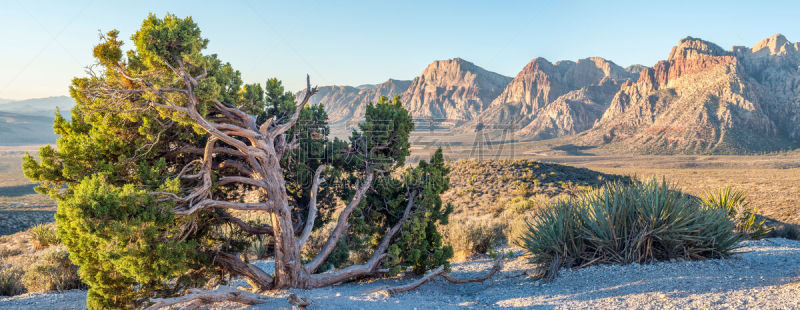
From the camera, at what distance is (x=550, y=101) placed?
16238cm

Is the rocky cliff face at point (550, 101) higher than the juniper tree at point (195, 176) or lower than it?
higher

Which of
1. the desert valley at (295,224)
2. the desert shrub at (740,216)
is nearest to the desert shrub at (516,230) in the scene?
the desert valley at (295,224)

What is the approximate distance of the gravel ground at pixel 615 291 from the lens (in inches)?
203

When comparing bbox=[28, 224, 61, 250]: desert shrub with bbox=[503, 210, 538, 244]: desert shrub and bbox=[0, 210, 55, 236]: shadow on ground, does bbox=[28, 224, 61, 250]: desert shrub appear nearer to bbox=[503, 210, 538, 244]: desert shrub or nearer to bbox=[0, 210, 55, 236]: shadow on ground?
bbox=[503, 210, 538, 244]: desert shrub

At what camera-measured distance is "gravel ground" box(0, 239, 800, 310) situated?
16.9ft

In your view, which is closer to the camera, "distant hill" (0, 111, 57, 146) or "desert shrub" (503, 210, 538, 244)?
"desert shrub" (503, 210, 538, 244)

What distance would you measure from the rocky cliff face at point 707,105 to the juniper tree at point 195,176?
83794 millimetres

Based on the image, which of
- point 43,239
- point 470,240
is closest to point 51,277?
point 43,239

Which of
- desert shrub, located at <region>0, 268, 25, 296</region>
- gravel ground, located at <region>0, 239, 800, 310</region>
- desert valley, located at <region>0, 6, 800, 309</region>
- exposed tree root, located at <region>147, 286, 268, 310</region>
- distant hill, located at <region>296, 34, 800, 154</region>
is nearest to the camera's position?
gravel ground, located at <region>0, 239, 800, 310</region>

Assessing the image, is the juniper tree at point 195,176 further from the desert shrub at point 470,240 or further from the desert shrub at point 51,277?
the desert shrub at point 470,240

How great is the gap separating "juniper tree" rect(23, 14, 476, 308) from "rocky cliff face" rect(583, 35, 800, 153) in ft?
275

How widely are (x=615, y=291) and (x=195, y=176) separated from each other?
6.30m

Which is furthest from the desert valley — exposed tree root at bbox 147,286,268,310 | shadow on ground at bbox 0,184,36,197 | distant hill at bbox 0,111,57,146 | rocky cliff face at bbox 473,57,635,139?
distant hill at bbox 0,111,57,146

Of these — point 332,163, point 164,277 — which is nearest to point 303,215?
point 332,163
